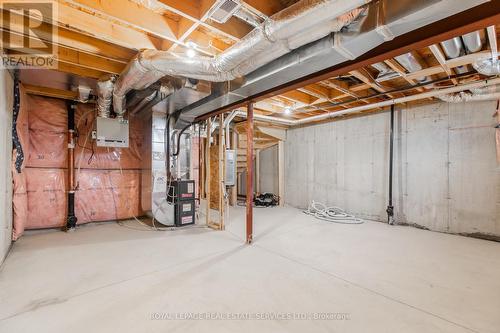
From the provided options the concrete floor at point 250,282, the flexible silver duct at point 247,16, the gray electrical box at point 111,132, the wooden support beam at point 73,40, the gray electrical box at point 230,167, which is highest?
the wooden support beam at point 73,40

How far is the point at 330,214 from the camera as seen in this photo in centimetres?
488

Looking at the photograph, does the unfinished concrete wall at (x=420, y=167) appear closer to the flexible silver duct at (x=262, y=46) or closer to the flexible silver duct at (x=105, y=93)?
the flexible silver duct at (x=262, y=46)

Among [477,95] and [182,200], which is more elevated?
[477,95]

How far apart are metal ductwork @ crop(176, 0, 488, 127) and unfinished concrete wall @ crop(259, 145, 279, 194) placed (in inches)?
165

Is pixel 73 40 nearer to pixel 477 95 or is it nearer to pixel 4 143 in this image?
pixel 4 143

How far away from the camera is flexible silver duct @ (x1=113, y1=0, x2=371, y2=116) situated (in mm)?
1346

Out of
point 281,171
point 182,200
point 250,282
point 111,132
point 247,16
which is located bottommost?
point 250,282

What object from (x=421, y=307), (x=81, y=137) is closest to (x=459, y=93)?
(x=421, y=307)

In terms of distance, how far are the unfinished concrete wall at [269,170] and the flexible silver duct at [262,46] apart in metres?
4.67

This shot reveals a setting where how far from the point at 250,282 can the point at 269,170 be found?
4973mm

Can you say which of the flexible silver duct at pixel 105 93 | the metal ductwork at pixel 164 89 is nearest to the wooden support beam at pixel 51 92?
the flexible silver duct at pixel 105 93

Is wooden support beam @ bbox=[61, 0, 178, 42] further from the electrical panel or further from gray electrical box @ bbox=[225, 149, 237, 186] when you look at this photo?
gray electrical box @ bbox=[225, 149, 237, 186]

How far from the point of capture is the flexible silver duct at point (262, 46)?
4.42 ft

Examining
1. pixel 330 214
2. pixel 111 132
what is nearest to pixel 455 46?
pixel 330 214
